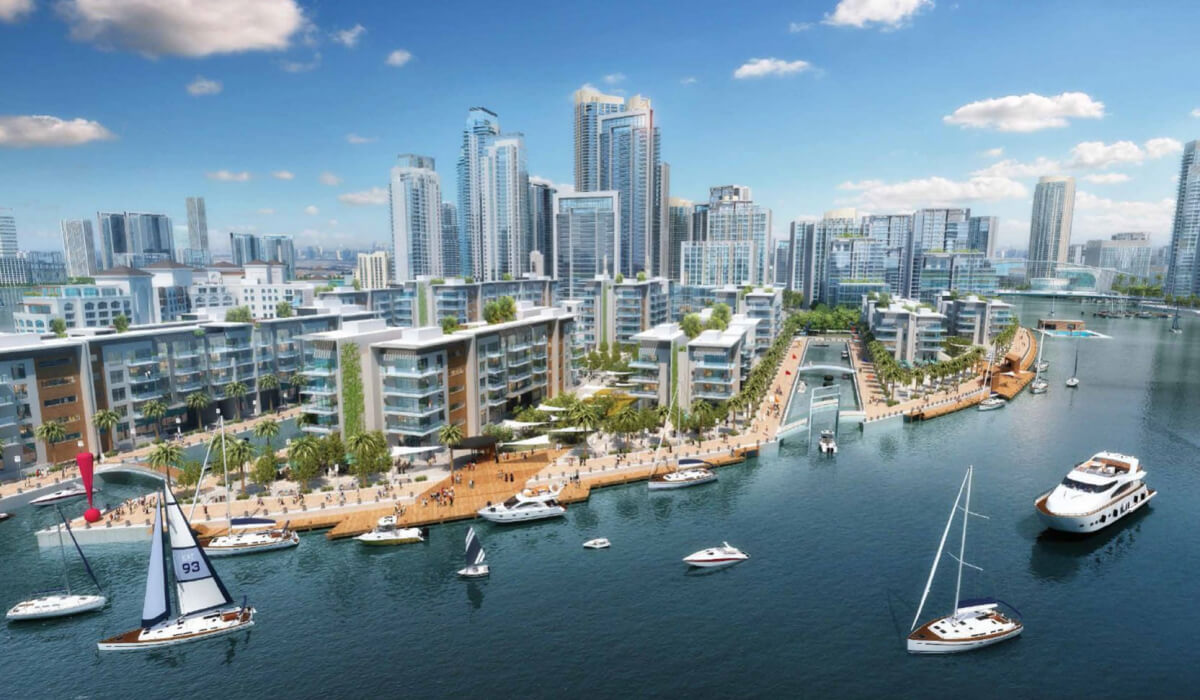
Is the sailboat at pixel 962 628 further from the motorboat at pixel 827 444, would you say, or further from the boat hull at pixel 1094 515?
the motorboat at pixel 827 444

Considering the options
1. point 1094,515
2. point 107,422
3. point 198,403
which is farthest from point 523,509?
point 198,403

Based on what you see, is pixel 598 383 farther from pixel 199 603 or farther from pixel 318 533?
pixel 199 603

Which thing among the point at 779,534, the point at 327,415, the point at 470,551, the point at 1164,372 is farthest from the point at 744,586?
the point at 1164,372

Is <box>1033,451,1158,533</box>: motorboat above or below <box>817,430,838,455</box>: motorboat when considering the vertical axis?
above

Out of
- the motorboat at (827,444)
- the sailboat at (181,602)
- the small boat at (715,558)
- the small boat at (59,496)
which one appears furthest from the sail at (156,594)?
the motorboat at (827,444)

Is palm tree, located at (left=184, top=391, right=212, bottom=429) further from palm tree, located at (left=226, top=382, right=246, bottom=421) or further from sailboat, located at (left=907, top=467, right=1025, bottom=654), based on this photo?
sailboat, located at (left=907, top=467, right=1025, bottom=654)

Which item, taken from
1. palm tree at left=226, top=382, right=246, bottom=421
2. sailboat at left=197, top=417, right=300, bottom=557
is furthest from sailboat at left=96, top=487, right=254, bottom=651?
palm tree at left=226, top=382, right=246, bottom=421
